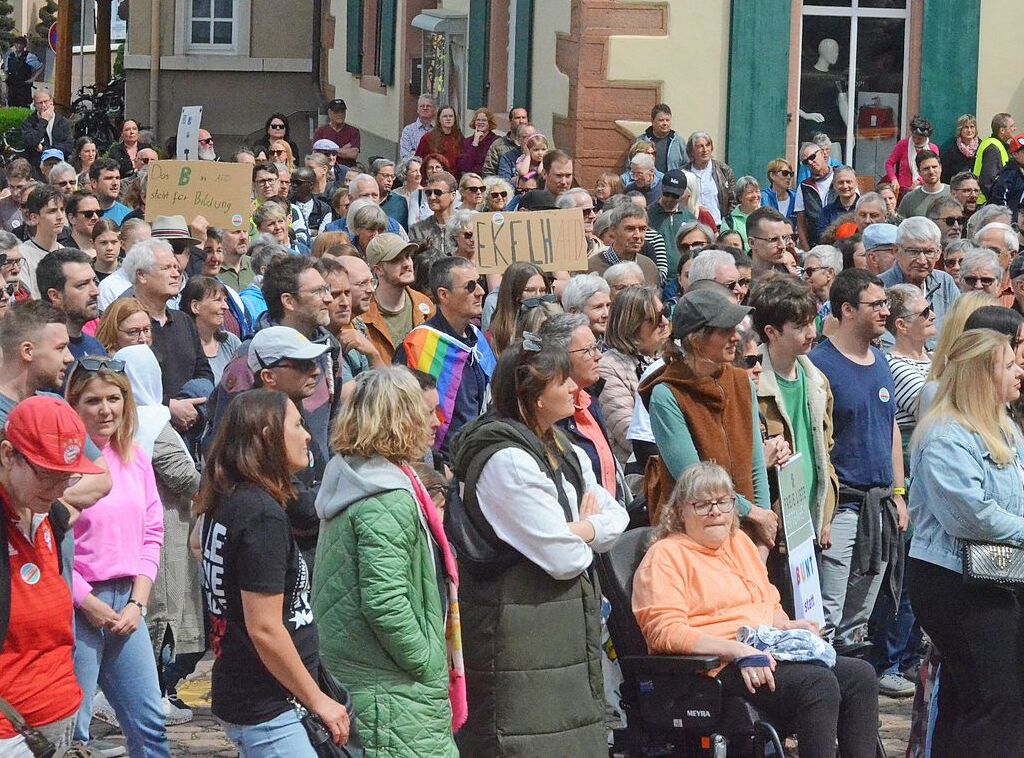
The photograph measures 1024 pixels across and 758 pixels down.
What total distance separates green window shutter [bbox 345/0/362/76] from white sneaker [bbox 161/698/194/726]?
2124cm

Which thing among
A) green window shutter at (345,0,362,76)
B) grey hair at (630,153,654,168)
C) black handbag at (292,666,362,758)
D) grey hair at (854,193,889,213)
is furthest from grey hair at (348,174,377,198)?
green window shutter at (345,0,362,76)

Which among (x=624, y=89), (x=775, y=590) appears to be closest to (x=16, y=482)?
(x=775, y=590)

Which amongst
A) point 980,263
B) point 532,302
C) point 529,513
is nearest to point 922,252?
point 980,263

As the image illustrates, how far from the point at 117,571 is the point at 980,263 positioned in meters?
5.54

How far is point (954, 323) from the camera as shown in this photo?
23.3 ft

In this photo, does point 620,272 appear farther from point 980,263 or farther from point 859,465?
point 980,263

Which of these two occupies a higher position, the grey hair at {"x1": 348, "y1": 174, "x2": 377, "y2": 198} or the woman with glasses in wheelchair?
the grey hair at {"x1": 348, "y1": 174, "x2": 377, "y2": 198}

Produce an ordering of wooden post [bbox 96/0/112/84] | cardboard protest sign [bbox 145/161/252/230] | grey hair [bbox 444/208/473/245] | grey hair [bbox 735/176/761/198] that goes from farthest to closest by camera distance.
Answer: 1. wooden post [bbox 96/0/112/84]
2. grey hair [bbox 735/176/761/198]
3. cardboard protest sign [bbox 145/161/252/230]
4. grey hair [bbox 444/208/473/245]

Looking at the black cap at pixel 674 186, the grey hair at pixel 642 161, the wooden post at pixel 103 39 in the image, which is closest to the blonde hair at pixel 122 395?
the black cap at pixel 674 186

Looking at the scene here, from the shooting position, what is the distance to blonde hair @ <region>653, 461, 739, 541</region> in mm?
6582

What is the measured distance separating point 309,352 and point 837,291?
2.88m

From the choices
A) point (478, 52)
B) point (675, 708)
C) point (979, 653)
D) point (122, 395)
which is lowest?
point (675, 708)

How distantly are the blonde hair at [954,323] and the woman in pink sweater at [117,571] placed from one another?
289 cm

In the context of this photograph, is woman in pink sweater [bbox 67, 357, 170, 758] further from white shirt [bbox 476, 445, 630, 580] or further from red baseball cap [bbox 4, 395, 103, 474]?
red baseball cap [bbox 4, 395, 103, 474]
